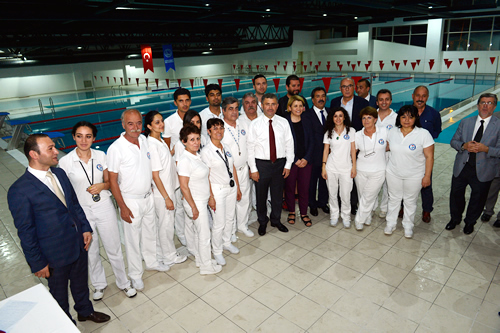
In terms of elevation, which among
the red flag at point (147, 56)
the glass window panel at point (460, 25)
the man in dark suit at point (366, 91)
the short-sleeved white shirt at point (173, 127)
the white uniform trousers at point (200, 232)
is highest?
the glass window panel at point (460, 25)

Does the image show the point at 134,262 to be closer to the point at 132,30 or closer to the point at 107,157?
the point at 107,157

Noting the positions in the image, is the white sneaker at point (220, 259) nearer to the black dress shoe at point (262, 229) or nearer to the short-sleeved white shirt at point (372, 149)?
the black dress shoe at point (262, 229)

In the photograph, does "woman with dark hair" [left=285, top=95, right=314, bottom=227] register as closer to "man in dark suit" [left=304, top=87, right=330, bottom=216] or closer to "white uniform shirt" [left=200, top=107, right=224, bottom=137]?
"man in dark suit" [left=304, top=87, right=330, bottom=216]

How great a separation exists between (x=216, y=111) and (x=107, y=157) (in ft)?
4.95

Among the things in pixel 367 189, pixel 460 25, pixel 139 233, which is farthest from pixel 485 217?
pixel 460 25

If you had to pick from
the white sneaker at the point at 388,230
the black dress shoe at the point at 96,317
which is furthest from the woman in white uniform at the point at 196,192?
the white sneaker at the point at 388,230

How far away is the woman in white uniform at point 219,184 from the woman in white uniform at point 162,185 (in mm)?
369

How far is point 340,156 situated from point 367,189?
1.68ft

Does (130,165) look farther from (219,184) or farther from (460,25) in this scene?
(460,25)

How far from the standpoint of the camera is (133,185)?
282 centimetres

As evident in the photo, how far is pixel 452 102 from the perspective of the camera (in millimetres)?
12703

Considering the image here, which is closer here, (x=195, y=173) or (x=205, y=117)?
(x=195, y=173)

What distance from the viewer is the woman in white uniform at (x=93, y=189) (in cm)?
263

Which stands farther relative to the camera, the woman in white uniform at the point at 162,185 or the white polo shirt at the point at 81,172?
the woman in white uniform at the point at 162,185
